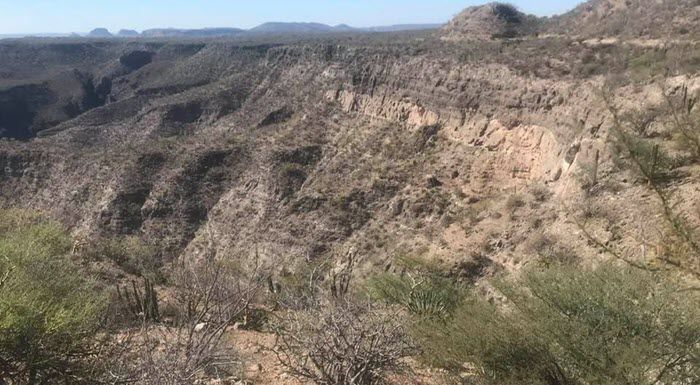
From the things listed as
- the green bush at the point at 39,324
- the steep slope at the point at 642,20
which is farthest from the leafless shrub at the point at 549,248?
the green bush at the point at 39,324

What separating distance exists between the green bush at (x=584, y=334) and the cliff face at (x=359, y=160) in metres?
9.12

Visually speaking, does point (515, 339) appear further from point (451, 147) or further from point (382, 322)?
point (451, 147)

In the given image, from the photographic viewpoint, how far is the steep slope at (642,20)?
82.8 ft

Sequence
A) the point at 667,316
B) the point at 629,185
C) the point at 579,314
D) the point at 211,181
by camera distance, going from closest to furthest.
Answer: the point at 667,316 < the point at 579,314 < the point at 629,185 < the point at 211,181

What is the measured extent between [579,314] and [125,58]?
321ft

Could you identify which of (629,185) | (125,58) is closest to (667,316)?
(629,185)

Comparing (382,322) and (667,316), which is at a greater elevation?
(667,316)

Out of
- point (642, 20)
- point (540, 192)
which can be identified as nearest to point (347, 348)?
point (540, 192)

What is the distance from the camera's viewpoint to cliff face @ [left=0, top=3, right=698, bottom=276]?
71.1 feet

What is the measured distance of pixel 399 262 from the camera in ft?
66.5

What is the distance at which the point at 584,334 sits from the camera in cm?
781

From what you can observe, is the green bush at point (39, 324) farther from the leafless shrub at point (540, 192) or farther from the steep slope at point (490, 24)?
the steep slope at point (490, 24)

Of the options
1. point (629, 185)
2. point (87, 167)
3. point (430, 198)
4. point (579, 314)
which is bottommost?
point (87, 167)

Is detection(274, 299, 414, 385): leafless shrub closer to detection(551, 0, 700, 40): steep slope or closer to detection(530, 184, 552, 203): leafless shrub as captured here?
detection(530, 184, 552, 203): leafless shrub
